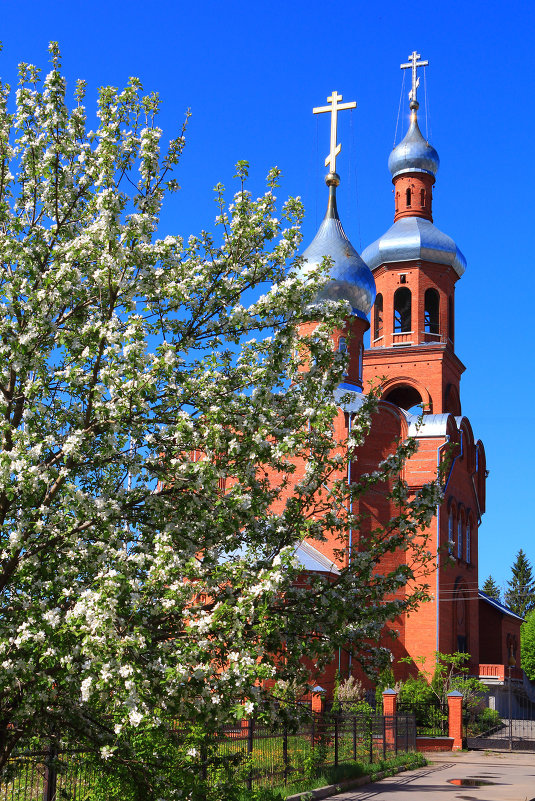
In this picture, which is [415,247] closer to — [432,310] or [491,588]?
[432,310]

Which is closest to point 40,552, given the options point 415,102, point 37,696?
point 37,696

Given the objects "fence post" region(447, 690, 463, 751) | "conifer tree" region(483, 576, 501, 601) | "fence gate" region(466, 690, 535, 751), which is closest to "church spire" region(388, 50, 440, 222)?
"fence gate" region(466, 690, 535, 751)

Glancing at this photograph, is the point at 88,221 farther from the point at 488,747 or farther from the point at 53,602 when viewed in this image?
the point at 488,747

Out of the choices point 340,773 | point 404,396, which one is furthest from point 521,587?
point 340,773

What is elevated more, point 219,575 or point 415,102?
point 415,102

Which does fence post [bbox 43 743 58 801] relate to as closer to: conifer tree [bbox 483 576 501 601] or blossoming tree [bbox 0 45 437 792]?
blossoming tree [bbox 0 45 437 792]

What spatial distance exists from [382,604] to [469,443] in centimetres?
2764

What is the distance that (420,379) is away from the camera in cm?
3409

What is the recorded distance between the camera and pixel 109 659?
5609 mm

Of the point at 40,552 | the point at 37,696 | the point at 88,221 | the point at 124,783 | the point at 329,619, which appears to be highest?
the point at 88,221

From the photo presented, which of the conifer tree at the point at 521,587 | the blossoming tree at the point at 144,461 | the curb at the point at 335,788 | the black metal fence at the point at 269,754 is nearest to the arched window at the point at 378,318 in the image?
the black metal fence at the point at 269,754

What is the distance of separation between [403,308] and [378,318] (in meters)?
1.19

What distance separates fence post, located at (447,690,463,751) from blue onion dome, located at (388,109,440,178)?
22809 millimetres

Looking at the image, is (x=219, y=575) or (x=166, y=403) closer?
(x=219, y=575)
